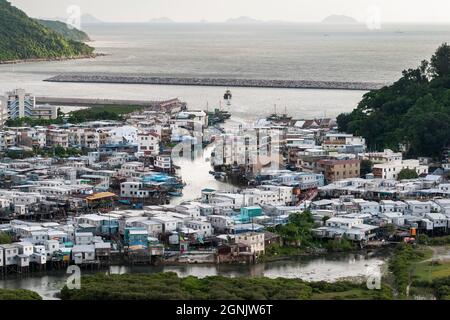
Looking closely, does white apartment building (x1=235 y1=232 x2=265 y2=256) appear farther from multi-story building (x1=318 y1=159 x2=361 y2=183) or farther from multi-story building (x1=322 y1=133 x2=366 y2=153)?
multi-story building (x1=322 y1=133 x2=366 y2=153)

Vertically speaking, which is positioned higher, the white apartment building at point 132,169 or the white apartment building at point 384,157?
the white apartment building at point 384,157

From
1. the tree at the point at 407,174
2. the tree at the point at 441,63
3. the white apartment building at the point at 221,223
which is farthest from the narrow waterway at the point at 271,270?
the tree at the point at 441,63

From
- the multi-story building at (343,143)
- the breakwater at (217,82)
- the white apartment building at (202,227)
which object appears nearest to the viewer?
the white apartment building at (202,227)

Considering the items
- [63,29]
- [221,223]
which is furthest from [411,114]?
[63,29]

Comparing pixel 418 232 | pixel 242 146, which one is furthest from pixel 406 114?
pixel 418 232

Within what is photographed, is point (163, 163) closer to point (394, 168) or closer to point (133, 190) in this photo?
point (133, 190)

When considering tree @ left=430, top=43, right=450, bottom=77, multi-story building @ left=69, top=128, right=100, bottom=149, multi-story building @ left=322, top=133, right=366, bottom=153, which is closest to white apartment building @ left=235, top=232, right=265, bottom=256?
multi-story building @ left=322, top=133, right=366, bottom=153

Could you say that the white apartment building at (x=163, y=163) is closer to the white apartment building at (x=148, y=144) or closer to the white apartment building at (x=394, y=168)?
the white apartment building at (x=148, y=144)
